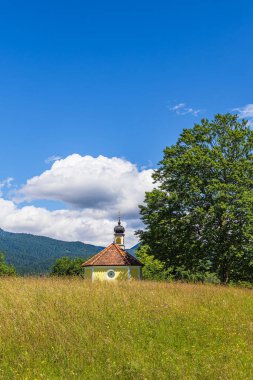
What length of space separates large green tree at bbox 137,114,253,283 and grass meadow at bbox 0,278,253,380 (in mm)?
14018

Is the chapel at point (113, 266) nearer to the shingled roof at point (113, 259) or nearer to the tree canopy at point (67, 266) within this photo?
the shingled roof at point (113, 259)

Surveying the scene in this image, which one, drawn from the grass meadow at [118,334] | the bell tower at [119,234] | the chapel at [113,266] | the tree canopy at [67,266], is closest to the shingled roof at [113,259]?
the chapel at [113,266]

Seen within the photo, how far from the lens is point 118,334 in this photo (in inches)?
327

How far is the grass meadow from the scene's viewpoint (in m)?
6.51

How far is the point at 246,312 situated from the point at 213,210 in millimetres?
14225

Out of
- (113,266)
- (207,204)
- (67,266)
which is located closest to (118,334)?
(207,204)

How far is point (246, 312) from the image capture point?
11078mm

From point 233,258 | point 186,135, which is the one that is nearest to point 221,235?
point 233,258

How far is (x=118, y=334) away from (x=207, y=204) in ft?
64.0

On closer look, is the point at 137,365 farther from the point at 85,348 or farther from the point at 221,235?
the point at 221,235

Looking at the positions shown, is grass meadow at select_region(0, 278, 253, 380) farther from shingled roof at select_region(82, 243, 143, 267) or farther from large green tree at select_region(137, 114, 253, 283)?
shingled roof at select_region(82, 243, 143, 267)

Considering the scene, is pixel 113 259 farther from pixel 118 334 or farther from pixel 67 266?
pixel 67 266

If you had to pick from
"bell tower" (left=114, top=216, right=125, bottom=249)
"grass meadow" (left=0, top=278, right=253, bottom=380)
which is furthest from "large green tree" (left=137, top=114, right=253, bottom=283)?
"bell tower" (left=114, top=216, right=125, bottom=249)

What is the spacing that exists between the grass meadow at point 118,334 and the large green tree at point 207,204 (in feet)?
46.0
